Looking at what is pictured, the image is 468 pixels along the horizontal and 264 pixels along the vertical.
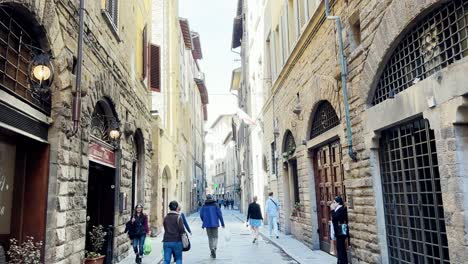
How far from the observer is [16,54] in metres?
5.24

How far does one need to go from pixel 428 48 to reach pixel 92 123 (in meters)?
6.08

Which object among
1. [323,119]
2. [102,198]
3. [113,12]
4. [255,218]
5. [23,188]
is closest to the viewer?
[23,188]

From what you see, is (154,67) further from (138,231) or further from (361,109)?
(361,109)

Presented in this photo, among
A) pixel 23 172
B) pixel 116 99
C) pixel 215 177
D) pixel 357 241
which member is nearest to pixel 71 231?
pixel 23 172

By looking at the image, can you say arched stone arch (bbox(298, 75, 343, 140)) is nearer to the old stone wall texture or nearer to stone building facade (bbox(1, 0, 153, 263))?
the old stone wall texture

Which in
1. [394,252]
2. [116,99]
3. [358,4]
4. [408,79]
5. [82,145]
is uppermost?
[358,4]

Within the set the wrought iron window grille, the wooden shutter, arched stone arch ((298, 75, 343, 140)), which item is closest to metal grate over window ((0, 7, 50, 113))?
the wrought iron window grille

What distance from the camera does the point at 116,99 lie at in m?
9.55

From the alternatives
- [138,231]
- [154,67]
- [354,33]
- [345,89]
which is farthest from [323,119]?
[154,67]

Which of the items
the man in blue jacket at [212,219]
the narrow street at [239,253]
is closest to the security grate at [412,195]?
the narrow street at [239,253]

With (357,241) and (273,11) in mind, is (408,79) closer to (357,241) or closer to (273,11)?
(357,241)

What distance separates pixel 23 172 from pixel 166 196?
16.8 meters

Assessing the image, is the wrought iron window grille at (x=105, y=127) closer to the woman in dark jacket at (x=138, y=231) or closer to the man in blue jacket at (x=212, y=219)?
the woman in dark jacket at (x=138, y=231)

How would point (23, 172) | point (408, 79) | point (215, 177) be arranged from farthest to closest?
point (215, 177) → point (408, 79) → point (23, 172)
